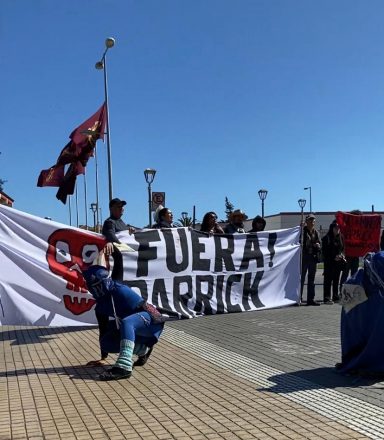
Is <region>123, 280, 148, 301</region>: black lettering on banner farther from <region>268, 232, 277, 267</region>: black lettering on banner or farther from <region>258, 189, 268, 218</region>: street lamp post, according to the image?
<region>258, 189, 268, 218</region>: street lamp post

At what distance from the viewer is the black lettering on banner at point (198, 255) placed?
408 inches

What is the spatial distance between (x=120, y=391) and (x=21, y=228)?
3.83 metres

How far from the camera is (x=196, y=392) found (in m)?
5.48

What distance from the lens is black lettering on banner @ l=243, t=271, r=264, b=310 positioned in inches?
435

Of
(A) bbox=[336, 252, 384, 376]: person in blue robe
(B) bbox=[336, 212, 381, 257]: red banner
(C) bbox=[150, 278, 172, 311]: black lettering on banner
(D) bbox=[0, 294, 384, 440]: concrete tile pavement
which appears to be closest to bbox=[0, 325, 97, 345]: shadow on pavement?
(D) bbox=[0, 294, 384, 440]: concrete tile pavement

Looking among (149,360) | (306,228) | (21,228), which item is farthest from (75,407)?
(306,228)

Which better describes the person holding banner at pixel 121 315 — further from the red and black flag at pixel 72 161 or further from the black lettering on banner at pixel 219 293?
the red and black flag at pixel 72 161

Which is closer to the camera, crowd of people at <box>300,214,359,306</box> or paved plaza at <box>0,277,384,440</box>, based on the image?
paved plaza at <box>0,277,384,440</box>

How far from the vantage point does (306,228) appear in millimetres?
12062

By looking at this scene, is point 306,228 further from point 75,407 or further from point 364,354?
point 75,407

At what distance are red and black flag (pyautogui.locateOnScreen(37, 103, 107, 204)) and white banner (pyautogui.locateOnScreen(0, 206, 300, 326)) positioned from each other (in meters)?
4.18

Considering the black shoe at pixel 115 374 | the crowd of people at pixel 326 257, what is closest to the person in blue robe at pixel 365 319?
the black shoe at pixel 115 374

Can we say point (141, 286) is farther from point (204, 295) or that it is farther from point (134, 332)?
point (134, 332)

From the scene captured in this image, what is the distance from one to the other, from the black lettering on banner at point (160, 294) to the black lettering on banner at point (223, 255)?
1276mm
